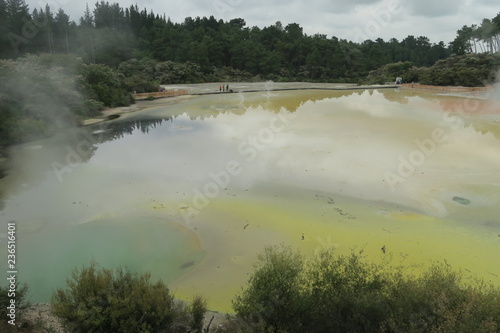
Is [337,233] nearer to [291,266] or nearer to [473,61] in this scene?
[291,266]

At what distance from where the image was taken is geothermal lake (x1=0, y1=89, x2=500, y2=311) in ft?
29.1

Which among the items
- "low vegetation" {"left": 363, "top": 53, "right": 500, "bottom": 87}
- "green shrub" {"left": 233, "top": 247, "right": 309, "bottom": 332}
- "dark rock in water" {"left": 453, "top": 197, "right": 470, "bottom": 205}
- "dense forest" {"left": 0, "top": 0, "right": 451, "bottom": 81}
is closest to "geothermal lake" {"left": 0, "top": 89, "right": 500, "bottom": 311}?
"dark rock in water" {"left": 453, "top": 197, "right": 470, "bottom": 205}

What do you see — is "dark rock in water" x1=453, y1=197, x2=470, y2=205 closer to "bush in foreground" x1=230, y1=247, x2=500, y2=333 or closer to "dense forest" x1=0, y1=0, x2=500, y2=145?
"bush in foreground" x1=230, y1=247, x2=500, y2=333

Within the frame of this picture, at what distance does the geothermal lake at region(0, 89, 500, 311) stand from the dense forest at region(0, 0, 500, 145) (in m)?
8.85

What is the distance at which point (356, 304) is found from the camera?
17.4 feet

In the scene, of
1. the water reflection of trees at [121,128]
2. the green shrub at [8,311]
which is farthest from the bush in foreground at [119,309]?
the water reflection of trees at [121,128]

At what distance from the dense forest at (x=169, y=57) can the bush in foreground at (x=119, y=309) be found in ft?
64.4

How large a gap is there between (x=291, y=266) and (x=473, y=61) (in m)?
52.9

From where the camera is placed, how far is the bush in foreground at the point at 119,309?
523cm

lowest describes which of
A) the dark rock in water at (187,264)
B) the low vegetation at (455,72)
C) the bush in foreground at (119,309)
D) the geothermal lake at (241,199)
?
the dark rock in water at (187,264)

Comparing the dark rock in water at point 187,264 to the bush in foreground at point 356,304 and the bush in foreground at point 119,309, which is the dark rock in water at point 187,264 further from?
the bush in foreground at point 356,304

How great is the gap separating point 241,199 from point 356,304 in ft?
23.6

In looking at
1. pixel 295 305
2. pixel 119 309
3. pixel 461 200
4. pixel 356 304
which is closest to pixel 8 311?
pixel 119 309

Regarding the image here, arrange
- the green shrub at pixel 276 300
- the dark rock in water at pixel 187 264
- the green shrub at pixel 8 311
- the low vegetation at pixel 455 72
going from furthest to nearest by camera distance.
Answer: the low vegetation at pixel 455 72 → the dark rock in water at pixel 187 264 → the green shrub at pixel 8 311 → the green shrub at pixel 276 300
